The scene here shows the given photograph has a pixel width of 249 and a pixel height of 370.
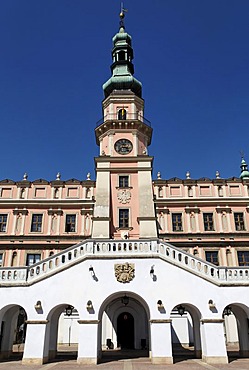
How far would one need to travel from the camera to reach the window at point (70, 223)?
30.7 m

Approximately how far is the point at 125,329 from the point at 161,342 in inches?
415

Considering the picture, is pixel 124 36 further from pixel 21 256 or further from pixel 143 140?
pixel 21 256

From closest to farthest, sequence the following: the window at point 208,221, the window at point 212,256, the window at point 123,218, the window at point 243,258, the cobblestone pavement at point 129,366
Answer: the cobblestone pavement at point 129,366 < the window at point 123,218 < the window at point 243,258 < the window at point 212,256 < the window at point 208,221

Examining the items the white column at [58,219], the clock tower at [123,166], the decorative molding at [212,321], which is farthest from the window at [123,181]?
the decorative molding at [212,321]

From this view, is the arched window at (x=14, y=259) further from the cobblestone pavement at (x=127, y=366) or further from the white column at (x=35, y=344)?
the white column at (x=35, y=344)

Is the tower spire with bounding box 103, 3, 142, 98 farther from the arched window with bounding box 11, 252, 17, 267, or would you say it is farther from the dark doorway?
A: the dark doorway

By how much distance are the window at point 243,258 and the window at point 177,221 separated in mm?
5779

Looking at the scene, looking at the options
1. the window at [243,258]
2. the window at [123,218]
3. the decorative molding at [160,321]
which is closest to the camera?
the decorative molding at [160,321]

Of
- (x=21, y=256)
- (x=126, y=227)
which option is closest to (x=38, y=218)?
(x=21, y=256)

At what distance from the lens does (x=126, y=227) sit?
24.4 metres

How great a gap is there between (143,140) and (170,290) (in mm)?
16055

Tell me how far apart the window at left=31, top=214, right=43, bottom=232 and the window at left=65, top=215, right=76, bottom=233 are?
2.51 meters

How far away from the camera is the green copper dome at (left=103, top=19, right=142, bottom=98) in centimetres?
3197

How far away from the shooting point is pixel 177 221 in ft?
101
